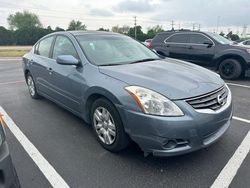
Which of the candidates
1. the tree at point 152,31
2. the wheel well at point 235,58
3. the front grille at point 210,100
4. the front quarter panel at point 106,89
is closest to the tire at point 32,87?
the front quarter panel at point 106,89

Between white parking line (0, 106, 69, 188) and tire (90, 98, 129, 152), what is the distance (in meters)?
0.74

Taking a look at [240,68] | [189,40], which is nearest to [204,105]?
[240,68]

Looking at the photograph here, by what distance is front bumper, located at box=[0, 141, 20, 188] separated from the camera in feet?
5.55

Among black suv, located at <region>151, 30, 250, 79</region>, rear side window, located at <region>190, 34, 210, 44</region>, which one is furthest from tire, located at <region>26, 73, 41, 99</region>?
rear side window, located at <region>190, 34, 210, 44</region>

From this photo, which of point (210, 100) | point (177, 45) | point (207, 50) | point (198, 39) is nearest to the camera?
point (210, 100)

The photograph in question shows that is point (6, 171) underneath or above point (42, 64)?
underneath

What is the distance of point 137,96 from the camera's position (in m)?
2.61

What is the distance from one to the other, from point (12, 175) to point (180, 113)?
5.39 ft

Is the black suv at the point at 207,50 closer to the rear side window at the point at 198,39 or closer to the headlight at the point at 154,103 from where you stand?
the rear side window at the point at 198,39

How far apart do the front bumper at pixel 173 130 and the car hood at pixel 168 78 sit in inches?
8.1

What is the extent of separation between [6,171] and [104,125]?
1.53 metres

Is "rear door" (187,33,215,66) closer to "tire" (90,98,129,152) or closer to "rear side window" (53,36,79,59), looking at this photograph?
"rear side window" (53,36,79,59)

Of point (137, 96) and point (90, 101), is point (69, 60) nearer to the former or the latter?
point (90, 101)

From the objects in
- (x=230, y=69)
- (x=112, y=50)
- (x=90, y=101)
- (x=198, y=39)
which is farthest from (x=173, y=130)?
(x=198, y=39)
